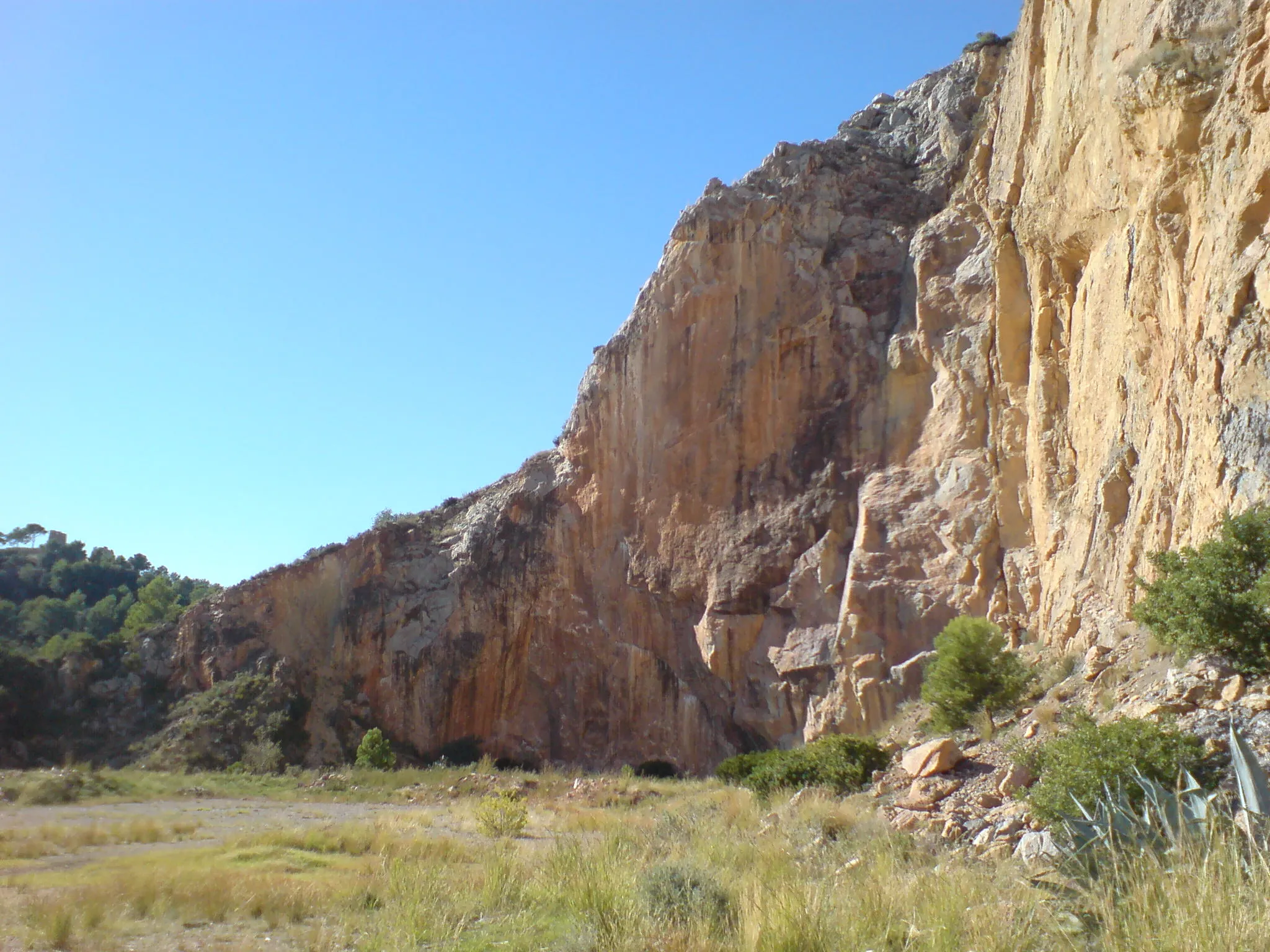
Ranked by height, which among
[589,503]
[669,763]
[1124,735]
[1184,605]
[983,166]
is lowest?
[669,763]

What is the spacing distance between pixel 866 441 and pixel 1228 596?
16425mm

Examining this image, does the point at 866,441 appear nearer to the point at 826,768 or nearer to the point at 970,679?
the point at 970,679

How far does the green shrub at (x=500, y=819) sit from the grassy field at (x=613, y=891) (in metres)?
0.08

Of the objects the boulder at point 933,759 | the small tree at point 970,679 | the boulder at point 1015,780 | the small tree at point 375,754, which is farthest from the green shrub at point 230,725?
the boulder at point 1015,780

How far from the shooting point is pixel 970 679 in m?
15.3

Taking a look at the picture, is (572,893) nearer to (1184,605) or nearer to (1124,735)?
(1124,735)

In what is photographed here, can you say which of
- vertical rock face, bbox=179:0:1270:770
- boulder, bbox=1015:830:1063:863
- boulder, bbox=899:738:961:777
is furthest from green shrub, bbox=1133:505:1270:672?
boulder, bbox=1015:830:1063:863

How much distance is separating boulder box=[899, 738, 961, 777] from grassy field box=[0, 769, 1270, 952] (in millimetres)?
818

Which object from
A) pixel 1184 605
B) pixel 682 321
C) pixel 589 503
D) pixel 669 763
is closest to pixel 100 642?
pixel 589 503

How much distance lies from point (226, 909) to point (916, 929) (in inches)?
245

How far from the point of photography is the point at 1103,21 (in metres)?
17.1

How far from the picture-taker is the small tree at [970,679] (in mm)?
15164

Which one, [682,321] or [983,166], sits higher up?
[983,166]

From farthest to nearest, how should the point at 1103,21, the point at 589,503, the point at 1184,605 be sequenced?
the point at 589,503 → the point at 1103,21 → the point at 1184,605
